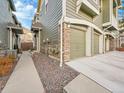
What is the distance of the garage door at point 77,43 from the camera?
8.15m

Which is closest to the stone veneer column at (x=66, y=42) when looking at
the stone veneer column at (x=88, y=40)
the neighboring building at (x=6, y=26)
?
the stone veneer column at (x=88, y=40)

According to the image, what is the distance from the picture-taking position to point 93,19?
11.8 metres

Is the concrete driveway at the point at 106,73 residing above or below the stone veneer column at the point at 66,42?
below

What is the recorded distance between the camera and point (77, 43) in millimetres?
8742

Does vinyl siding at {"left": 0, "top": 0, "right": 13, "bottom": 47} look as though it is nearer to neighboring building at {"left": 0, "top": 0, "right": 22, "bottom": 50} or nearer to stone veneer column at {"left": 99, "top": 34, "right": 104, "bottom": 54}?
neighboring building at {"left": 0, "top": 0, "right": 22, "bottom": 50}

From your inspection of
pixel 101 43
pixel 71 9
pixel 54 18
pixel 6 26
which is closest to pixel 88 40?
pixel 71 9

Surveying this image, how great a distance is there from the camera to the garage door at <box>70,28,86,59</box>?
815cm

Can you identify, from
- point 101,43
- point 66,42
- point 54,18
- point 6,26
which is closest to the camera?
point 66,42

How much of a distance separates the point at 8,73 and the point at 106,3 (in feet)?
42.2

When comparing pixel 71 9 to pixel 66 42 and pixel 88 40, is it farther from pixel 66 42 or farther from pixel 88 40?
pixel 88 40

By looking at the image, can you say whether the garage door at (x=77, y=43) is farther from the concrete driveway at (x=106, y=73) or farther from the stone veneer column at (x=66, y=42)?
the concrete driveway at (x=106, y=73)

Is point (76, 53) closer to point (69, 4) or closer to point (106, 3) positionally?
point (69, 4)

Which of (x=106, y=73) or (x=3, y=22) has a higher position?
(x=3, y=22)

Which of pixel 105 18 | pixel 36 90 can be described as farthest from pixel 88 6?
pixel 36 90
